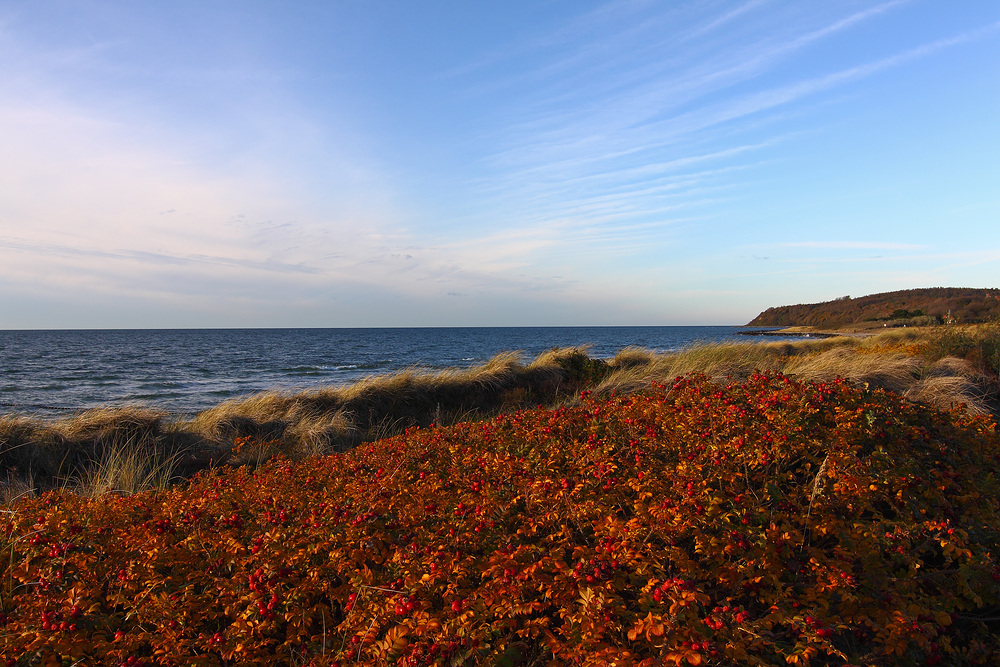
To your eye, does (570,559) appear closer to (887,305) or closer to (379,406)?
(379,406)

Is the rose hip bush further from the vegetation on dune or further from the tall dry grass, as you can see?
the tall dry grass

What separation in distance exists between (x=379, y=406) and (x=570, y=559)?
385 inches

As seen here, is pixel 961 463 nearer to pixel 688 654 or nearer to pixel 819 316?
pixel 688 654

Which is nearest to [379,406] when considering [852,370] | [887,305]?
[852,370]

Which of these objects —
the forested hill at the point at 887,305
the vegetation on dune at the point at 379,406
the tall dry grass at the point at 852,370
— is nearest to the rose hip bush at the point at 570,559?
the vegetation on dune at the point at 379,406

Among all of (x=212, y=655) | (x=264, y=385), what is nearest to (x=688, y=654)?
(x=212, y=655)

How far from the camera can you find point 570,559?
3.37m

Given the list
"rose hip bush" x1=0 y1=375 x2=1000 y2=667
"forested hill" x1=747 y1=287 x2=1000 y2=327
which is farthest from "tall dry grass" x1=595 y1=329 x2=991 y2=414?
"forested hill" x1=747 y1=287 x2=1000 y2=327

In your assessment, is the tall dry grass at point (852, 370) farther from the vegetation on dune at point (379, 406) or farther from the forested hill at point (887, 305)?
the forested hill at point (887, 305)

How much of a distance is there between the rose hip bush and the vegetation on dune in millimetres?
3299

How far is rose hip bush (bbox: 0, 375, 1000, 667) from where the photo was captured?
2.58 m

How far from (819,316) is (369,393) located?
95.7 metres

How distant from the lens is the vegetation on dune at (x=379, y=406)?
345 inches

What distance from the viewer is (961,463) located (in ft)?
14.9
